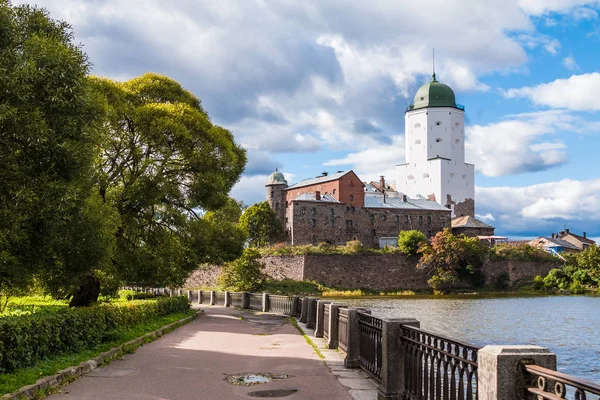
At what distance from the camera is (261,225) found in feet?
270

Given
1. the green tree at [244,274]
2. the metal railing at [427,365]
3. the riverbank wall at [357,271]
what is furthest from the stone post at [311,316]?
the riverbank wall at [357,271]

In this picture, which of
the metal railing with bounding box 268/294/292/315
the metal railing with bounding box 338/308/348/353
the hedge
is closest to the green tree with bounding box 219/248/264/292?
the metal railing with bounding box 268/294/292/315

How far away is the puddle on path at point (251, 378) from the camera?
382 inches

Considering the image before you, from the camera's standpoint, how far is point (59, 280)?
50.1ft

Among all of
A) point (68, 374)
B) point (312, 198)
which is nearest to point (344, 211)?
point (312, 198)

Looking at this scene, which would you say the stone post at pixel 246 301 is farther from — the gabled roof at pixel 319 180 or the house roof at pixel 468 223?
the house roof at pixel 468 223

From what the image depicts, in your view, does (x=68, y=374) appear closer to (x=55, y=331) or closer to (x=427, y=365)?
(x=55, y=331)

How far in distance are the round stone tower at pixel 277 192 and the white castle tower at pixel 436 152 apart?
95.7 feet

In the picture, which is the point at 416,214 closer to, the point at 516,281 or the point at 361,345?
the point at 516,281

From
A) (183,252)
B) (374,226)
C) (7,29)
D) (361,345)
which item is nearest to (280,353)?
(361,345)

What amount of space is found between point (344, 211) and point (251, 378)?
2904 inches

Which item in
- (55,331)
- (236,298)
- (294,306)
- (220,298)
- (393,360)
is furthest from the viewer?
(220,298)

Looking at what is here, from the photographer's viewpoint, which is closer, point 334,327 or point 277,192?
point 334,327

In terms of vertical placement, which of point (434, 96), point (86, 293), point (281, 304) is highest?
point (434, 96)
